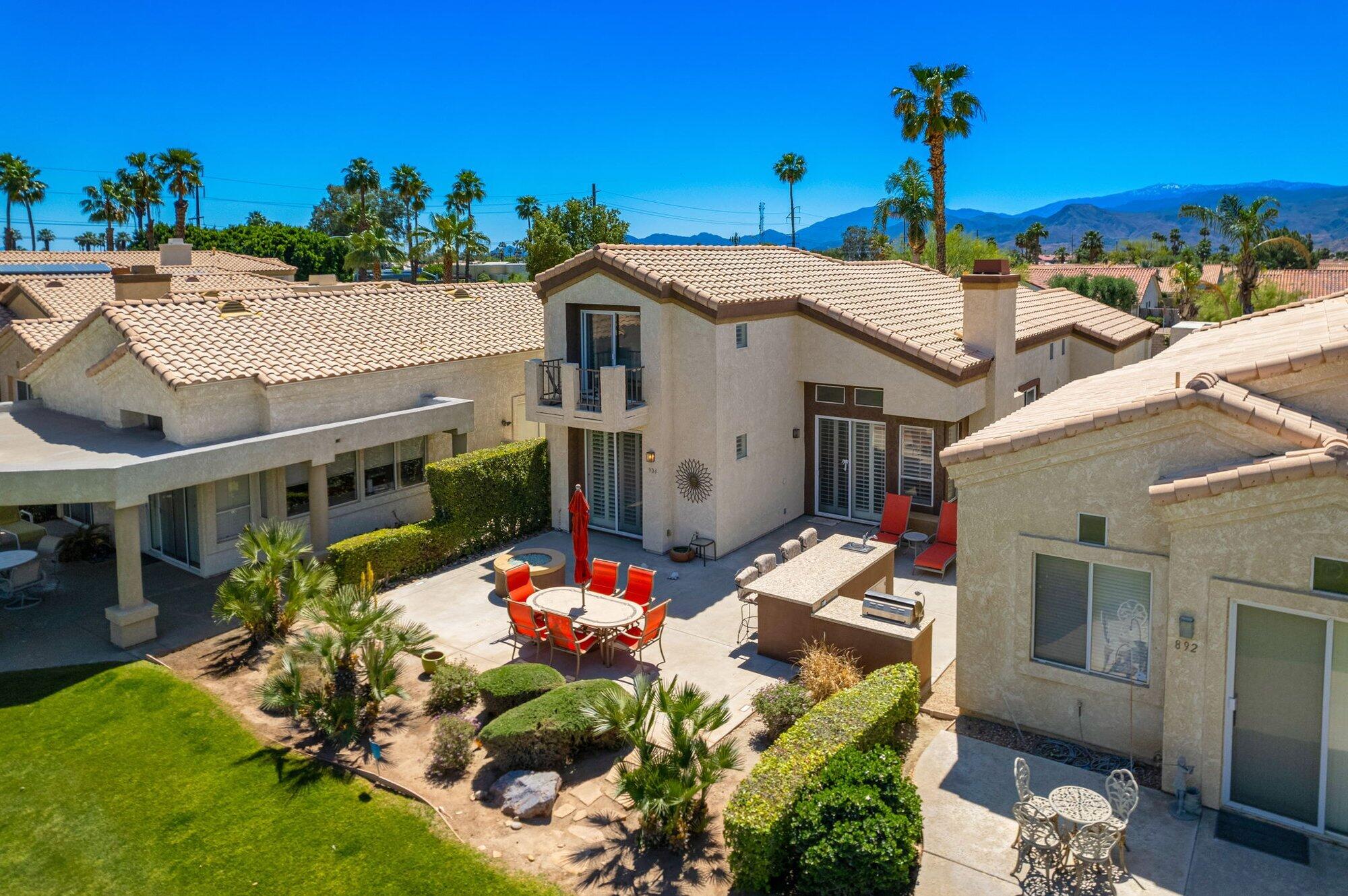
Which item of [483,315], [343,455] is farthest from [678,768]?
[483,315]

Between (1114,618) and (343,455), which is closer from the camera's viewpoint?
(1114,618)

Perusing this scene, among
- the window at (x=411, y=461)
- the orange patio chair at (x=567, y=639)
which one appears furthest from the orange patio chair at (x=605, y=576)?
the window at (x=411, y=461)

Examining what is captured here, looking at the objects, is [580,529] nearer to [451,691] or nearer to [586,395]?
[586,395]

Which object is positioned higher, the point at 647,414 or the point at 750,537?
the point at 647,414

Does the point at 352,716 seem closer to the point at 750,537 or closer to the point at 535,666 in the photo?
the point at 535,666

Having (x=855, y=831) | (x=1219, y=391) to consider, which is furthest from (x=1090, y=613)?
(x=855, y=831)

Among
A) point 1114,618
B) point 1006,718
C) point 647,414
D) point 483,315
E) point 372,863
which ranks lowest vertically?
point 372,863
